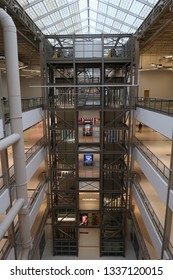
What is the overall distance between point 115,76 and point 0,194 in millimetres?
10790

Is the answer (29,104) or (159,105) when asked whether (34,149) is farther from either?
(159,105)

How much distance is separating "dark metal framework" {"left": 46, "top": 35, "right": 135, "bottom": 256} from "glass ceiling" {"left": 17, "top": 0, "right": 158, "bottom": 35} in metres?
2.84

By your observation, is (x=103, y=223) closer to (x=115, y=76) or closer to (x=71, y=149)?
(x=71, y=149)

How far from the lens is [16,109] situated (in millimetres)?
7891

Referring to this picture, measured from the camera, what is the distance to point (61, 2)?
1620cm

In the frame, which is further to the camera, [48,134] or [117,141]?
[117,141]

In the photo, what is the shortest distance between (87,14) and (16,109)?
55.0 ft

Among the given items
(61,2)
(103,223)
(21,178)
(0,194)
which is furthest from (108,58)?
(103,223)

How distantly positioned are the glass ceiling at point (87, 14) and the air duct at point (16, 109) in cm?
879

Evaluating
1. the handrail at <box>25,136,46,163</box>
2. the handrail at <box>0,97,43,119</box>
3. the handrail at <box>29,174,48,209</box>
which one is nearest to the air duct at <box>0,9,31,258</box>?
the handrail at <box>0,97,43,119</box>

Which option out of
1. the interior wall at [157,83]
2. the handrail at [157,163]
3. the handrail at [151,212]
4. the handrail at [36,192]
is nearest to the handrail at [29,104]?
the handrail at [36,192]

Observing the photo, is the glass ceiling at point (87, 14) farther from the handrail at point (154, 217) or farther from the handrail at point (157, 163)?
the handrail at point (154, 217)

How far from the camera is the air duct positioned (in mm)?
7395

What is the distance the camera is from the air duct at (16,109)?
7.39 m
